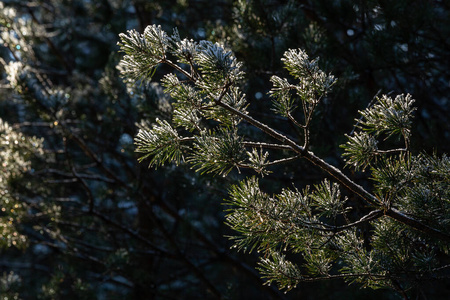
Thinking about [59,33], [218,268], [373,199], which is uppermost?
[59,33]

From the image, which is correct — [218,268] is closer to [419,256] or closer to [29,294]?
[29,294]

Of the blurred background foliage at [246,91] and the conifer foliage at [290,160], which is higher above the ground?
the blurred background foliage at [246,91]

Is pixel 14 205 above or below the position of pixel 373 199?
above

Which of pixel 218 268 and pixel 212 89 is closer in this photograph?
pixel 212 89

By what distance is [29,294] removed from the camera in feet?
14.5

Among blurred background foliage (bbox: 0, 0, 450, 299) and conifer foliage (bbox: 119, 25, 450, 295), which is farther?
blurred background foliage (bbox: 0, 0, 450, 299)

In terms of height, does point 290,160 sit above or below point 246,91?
below

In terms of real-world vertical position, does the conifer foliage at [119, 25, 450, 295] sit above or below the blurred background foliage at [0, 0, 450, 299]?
below

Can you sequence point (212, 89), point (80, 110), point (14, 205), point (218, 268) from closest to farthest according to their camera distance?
point (212, 89) → point (14, 205) → point (80, 110) → point (218, 268)

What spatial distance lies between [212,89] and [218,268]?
4.11 m

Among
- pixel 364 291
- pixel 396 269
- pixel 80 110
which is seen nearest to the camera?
pixel 396 269

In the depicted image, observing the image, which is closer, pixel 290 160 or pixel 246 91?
pixel 290 160

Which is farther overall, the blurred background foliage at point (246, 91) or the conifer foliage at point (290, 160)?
the blurred background foliage at point (246, 91)

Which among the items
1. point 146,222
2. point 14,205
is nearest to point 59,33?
point 146,222
